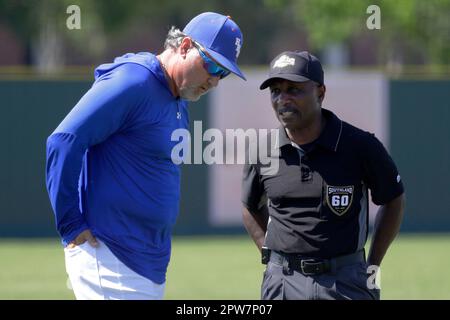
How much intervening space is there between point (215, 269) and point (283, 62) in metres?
8.63

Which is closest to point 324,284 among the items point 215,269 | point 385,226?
point 385,226

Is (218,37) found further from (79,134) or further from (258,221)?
(258,221)

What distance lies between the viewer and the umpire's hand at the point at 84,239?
5.19m

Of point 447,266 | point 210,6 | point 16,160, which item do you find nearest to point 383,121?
point 447,266

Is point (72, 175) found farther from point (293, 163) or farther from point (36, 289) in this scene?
point (36, 289)

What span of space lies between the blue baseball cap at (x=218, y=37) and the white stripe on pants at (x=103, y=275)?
1149 millimetres

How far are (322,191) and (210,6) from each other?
40.9 meters

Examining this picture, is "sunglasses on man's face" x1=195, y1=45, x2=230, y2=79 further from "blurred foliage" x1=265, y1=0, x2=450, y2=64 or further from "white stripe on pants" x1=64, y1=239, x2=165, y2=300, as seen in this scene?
"blurred foliage" x1=265, y1=0, x2=450, y2=64

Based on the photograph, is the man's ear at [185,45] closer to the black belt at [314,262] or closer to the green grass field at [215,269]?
the black belt at [314,262]

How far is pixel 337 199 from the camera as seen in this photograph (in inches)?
222

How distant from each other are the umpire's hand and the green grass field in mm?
5739

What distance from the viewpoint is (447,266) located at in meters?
14.0

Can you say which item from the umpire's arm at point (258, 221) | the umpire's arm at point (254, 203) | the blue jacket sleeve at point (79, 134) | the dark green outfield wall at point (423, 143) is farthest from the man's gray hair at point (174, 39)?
the dark green outfield wall at point (423, 143)

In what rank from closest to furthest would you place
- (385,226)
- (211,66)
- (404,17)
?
(211,66) < (385,226) < (404,17)
